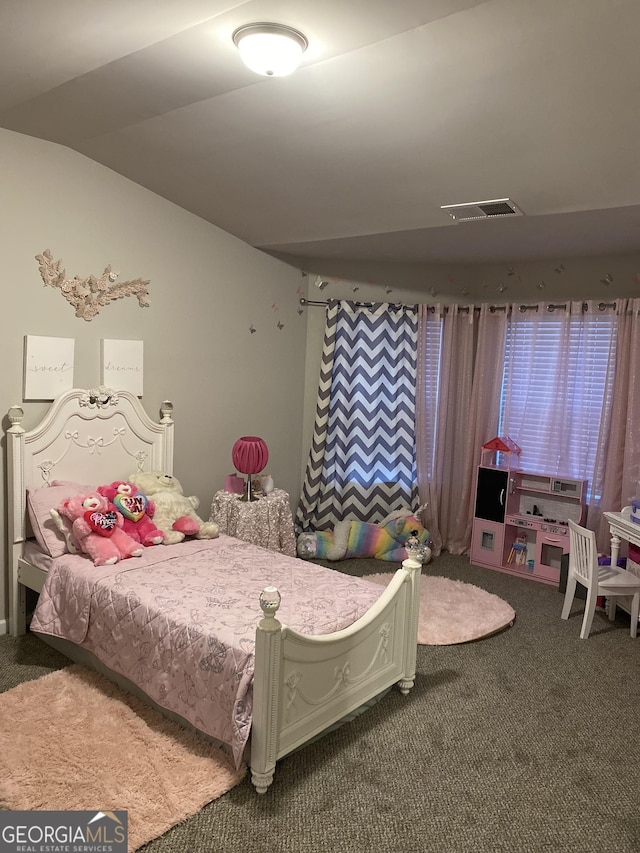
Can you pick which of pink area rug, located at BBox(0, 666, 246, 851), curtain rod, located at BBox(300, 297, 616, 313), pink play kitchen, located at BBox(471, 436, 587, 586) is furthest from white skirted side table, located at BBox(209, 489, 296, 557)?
curtain rod, located at BBox(300, 297, 616, 313)

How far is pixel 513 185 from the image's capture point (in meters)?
3.17

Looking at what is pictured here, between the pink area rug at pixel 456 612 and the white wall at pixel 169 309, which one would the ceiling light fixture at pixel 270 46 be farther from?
the pink area rug at pixel 456 612

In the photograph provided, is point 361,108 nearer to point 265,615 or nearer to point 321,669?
point 265,615

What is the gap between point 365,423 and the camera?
5359mm

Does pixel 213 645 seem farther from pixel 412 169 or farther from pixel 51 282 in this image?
pixel 412 169

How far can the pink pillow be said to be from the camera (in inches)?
128

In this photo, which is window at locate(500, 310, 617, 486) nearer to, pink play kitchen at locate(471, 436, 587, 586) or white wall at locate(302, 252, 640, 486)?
pink play kitchen at locate(471, 436, 587, 586)

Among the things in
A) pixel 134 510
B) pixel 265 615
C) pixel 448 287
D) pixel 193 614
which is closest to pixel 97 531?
pixel 134 510

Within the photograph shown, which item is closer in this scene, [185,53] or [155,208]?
[185,53]

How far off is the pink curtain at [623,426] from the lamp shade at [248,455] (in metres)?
2.49

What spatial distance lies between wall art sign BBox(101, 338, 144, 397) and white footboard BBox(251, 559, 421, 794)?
6.82ft

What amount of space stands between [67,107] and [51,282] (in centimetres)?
93

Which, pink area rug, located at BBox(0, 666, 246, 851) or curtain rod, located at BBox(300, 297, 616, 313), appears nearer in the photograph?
pink area rug, located at BBox(0, 666, 246, 851)

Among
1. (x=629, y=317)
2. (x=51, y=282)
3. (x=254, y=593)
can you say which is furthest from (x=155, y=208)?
(x=629, y=317)
